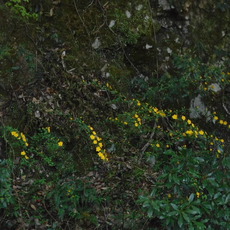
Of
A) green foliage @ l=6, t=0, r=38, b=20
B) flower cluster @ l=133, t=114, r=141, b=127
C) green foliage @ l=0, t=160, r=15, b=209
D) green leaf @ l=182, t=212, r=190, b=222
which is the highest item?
green foliage @ l=6, t=0, r=38, b=20

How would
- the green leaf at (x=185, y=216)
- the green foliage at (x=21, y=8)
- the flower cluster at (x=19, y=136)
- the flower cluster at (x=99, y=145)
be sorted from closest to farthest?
the green leaf at (x=185, y=216)
the flower cluster at (x=19, y=136)
the flower cluster at (x=99, y=145)
the green foliage at (x=21, y=8)

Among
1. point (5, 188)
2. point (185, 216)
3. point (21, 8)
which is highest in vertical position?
point (21, 8)

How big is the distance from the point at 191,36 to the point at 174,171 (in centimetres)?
276

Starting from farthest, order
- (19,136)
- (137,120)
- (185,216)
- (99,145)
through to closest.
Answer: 1. (137,120)
2. (99,145)
3. (19,136)
4. (185,216)

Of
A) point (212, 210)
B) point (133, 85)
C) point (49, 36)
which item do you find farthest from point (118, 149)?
point (49, 36)

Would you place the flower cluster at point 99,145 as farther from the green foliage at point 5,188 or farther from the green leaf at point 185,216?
the green leaf at point 185,216

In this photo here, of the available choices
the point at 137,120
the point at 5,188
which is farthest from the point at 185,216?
the point at 137,120

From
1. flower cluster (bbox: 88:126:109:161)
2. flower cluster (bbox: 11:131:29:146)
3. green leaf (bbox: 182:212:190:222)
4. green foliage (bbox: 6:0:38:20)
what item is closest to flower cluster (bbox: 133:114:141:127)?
flower cluster (bbox: 88:126:109:161)

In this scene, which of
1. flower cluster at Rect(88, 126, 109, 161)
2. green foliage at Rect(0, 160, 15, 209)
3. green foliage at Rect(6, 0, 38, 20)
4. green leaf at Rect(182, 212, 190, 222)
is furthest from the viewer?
green foliage at Rect(6, 0, 38, 20)

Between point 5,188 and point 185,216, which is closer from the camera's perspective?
point 185,216

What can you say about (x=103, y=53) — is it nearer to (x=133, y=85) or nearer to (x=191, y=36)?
(x=133, y=85)

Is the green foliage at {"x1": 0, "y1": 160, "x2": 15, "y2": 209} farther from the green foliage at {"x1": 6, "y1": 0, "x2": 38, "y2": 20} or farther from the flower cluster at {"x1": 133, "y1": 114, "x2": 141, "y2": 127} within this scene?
the green foliage at {"x1": 6, "y1": 0, "x2": 38, "y2": 20}

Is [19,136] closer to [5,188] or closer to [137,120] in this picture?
[5,188]

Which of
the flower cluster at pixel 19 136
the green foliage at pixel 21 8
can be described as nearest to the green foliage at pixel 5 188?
the flower cluster at pixel 19 136
